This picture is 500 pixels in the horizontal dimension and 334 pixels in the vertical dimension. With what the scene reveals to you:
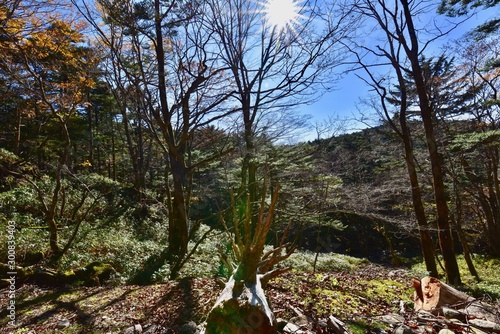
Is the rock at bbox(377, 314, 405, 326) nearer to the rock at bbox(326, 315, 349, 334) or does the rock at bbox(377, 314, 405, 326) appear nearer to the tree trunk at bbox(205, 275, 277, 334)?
the rock at bbox(326, 315, 349, 334)

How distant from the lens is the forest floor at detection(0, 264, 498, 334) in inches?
150

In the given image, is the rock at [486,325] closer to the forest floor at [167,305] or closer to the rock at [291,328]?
the forest floor at [167,305]

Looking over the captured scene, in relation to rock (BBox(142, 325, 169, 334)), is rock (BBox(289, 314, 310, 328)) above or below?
below

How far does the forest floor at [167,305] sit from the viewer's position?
3.82m

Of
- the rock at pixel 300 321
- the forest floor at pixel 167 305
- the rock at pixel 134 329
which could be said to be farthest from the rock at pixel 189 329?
the rock at pixel 300 321

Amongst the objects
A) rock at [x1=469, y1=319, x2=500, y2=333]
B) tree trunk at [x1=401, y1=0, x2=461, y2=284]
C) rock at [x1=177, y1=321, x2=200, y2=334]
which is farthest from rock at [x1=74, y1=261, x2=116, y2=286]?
tree trunk at [x1=401, y1=0, x2=461, y2=284]

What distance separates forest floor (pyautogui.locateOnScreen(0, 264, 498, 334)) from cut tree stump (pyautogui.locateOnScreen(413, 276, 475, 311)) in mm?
345

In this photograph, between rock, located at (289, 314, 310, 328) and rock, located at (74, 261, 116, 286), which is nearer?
rock, located at (289, 314, 310, 328)

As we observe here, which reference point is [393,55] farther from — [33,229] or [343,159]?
[33,229]

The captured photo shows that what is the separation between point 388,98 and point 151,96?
9235 millimetres

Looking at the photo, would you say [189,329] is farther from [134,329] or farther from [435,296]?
[435,296]

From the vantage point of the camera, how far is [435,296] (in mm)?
4203

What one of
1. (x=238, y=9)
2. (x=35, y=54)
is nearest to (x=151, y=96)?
(x=238, y=9)

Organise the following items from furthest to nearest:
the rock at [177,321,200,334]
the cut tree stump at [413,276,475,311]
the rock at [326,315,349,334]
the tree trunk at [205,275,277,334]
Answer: the cut tree stump at [413,276,475,311]
the rock at [177,321,200,334]
the rock at [326,315,349,334]
the tree trunk at [205,275,277,334]
